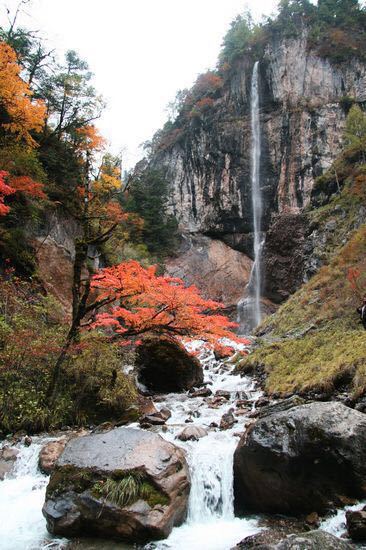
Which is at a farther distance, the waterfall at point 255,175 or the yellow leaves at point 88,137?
the waterfall at point 255,175

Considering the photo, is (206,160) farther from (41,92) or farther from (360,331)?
(360,331)

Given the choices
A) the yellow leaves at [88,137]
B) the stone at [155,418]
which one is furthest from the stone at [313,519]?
the yellow leaves at [88,137]

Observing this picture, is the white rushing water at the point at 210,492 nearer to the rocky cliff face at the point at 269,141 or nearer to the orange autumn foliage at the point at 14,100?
the orange autumn foliage at the point at 14,100

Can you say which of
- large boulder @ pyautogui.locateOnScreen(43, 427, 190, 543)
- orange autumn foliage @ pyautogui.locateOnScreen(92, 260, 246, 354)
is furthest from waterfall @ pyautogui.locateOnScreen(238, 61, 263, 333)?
large boulder @ pyautogui.locateOnScreen(43, 427, 190, 543)

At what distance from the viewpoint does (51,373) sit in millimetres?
9406

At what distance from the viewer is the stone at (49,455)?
22.6ft

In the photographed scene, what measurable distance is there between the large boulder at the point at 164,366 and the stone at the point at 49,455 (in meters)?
6.20

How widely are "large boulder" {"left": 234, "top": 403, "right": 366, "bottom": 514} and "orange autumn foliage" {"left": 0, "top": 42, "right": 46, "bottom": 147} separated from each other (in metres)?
15.3

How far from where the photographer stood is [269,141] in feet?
123

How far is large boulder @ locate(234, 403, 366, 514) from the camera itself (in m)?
5.31

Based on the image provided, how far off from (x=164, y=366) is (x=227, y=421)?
5173 millimetres

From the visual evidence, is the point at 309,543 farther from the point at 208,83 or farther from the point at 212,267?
the point at 208,83

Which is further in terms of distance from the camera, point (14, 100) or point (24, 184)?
point (14, 100)

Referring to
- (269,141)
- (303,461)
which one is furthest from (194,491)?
(269,141)
